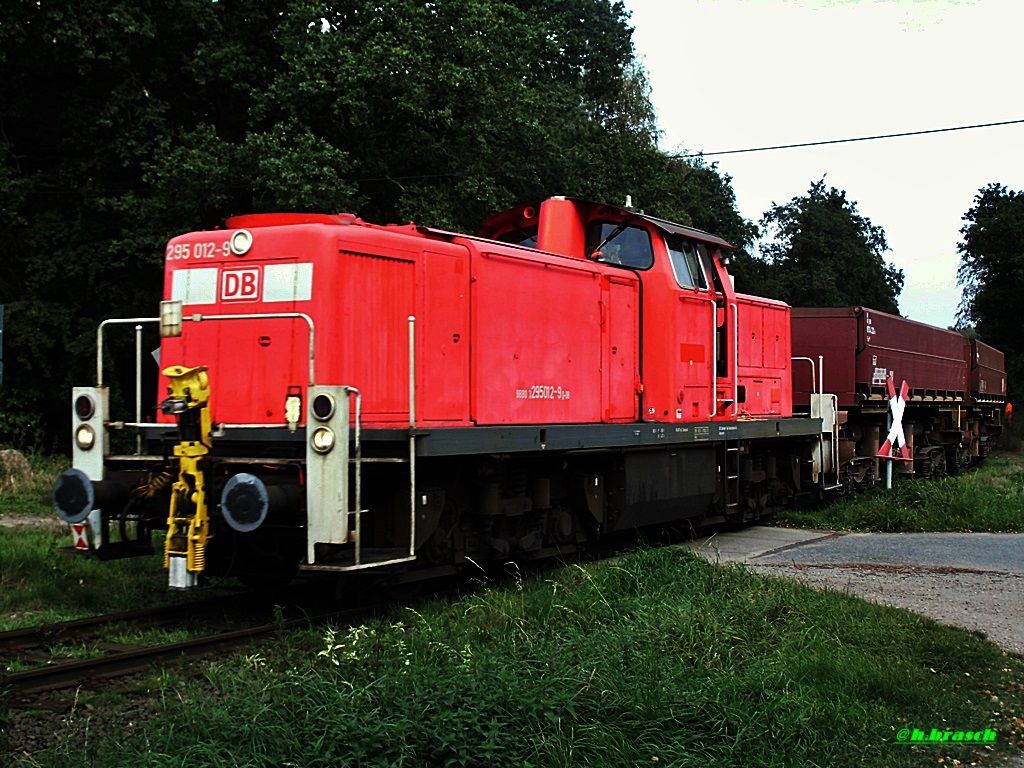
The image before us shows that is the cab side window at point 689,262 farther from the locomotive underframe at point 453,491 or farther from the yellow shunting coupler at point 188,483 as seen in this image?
the yellow shunting coupler at point 188,483

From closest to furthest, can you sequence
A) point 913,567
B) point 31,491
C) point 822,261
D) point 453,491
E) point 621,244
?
point 453,491
point 913,567
point 621,244
point 31,491
point 822,261

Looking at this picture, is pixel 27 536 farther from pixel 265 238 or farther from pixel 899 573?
pixel 899 573

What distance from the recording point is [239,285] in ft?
26.2

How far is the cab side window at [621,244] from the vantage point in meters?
11.2

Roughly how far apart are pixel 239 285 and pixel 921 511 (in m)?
10.5

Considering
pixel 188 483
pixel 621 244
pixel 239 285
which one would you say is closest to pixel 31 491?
pixel 239 285

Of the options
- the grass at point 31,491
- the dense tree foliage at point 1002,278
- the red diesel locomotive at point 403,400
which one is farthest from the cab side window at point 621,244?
the dense tree foliage at point 1002,278

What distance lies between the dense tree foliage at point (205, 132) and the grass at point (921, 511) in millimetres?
8958

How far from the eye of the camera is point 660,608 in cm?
703

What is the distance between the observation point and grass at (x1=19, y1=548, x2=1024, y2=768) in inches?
173

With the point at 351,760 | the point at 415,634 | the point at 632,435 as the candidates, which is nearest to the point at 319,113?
the point at 632,435

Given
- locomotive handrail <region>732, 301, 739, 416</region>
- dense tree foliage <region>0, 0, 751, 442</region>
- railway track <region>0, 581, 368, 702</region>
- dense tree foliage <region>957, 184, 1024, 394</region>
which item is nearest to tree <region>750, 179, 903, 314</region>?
dense tree foliage <region>957, 184, 1024, 394</region>

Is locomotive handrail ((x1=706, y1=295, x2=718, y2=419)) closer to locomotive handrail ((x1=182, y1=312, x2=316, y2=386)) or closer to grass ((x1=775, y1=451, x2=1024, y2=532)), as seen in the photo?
grass ((x1=775, y1=451, x2=1024, y2=532))

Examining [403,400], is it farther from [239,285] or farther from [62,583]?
[62,583]
